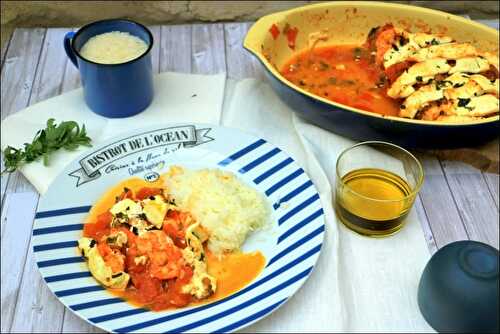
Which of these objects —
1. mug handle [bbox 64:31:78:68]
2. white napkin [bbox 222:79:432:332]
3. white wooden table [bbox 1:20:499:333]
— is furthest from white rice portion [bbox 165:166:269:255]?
mug handle [bbox 64:31:78:68]

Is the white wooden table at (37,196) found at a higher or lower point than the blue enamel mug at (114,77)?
lower

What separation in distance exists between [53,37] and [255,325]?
3.06 feet

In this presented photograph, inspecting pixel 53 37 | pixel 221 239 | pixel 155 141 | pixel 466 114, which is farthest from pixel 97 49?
pixel 466 114

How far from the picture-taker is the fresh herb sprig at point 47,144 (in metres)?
1.18

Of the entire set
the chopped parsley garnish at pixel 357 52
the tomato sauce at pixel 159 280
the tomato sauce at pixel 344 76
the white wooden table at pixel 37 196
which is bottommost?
the white wooden table at pixel 37 196

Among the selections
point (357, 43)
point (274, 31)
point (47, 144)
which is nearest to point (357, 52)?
point (357, 43)

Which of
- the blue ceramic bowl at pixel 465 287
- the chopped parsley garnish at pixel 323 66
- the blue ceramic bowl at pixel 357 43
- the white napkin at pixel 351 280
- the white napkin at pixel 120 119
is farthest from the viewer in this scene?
the chopped parsley garnish at pixel 323 66

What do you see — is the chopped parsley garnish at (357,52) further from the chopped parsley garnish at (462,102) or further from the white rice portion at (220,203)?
the white rice portion at (220,203)

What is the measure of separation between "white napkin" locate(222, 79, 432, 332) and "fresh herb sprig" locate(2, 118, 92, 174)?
40cm

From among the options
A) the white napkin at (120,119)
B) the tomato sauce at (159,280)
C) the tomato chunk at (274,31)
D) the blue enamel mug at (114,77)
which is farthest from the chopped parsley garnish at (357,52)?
the tomato sauce at (159,280)

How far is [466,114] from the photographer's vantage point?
117 centimetres

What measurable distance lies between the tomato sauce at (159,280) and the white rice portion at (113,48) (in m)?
0.29

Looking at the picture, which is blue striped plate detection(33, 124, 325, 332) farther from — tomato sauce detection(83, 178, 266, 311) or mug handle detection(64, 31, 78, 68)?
mug handle detection(64, 31, 78, 68)

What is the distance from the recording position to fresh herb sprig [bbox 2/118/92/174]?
3.89 feet
